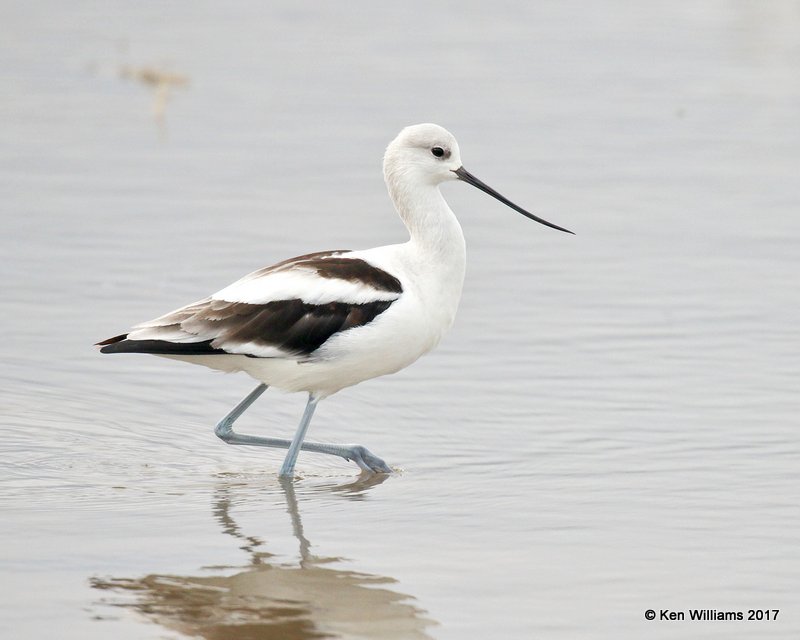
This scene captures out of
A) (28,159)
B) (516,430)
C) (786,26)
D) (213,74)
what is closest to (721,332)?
(516,430)

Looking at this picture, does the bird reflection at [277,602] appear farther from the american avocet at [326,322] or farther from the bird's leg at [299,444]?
the american avocet at [326,322]

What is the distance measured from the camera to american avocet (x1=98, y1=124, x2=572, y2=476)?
6.98 metres

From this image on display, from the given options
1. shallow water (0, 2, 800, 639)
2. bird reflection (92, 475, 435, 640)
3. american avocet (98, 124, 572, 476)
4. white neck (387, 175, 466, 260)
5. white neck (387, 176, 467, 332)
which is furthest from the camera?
white neck (387, 175, 466, 260)

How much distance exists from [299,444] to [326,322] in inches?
20.6

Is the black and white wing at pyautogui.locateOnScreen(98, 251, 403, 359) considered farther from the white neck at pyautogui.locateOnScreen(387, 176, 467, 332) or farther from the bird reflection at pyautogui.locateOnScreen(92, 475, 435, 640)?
the bird reflection at pyautogui.locateOnScreen(92, 475, 435, 640)

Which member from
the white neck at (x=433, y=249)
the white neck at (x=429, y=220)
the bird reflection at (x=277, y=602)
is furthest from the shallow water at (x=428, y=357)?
the white neck at (x=429, y=220)

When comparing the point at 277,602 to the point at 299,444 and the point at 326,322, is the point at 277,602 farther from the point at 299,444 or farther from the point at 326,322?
the point at 326,322

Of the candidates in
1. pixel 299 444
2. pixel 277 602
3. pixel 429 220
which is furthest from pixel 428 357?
pixel 277 602

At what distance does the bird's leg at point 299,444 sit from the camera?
7.07 m

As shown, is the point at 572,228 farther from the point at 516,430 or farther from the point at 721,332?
the point at 516,430

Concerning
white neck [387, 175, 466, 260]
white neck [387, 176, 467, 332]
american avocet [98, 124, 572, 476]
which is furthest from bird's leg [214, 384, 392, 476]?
white neck [387, 175, 466, 260]

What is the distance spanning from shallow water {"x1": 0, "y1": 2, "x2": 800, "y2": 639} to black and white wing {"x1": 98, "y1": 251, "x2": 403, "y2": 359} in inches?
21.1

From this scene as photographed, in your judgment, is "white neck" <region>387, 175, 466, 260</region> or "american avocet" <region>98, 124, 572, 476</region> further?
"white neck" <region>387, 175, 466, 260</region>

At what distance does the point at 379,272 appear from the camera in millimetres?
7035
